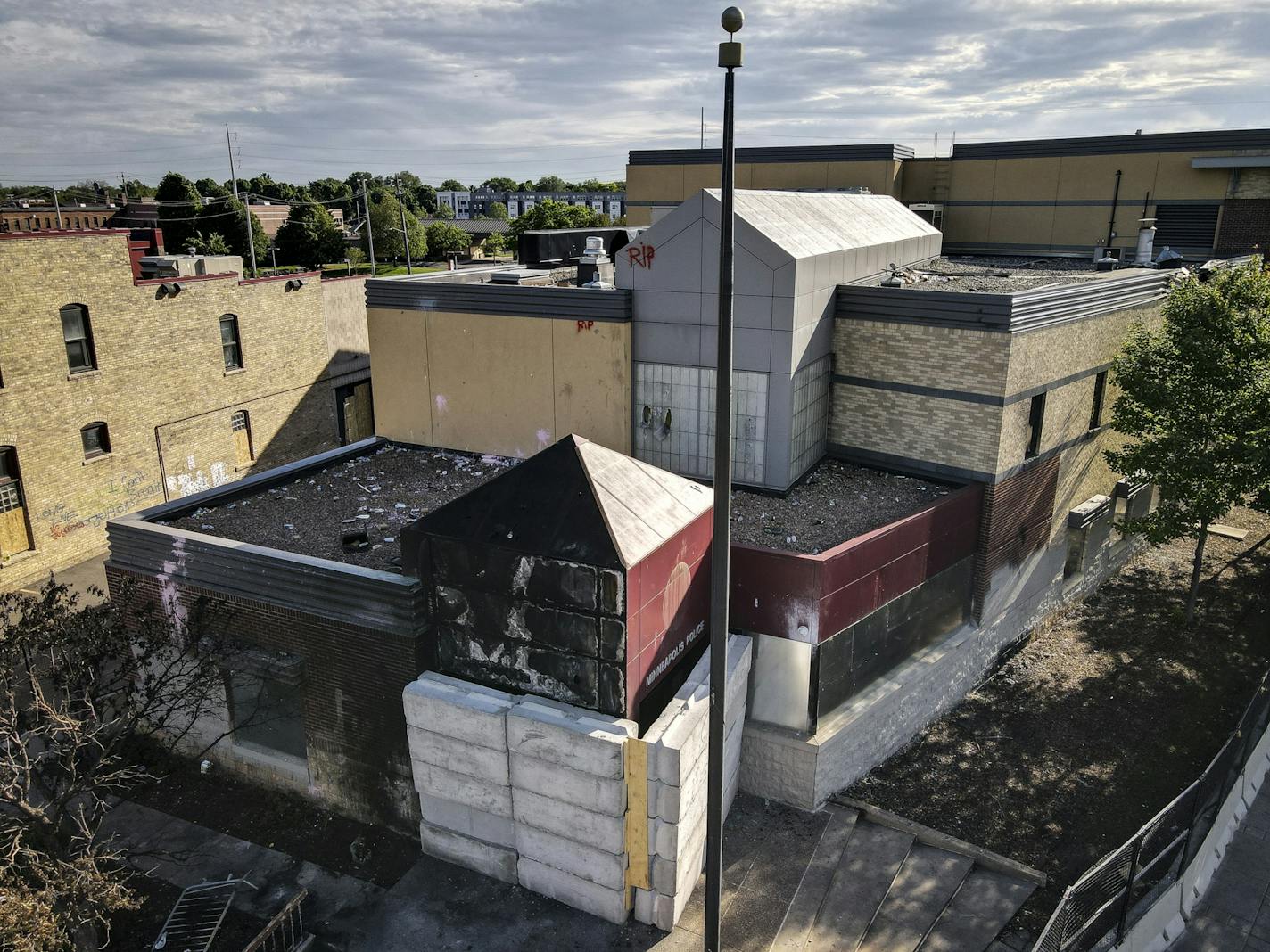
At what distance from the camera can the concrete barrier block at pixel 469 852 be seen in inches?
501

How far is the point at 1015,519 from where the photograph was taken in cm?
1797

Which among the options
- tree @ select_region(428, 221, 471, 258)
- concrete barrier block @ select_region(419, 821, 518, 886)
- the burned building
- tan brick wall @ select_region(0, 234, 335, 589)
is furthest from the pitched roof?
tree @ select_region(428, 221, 471, 258)

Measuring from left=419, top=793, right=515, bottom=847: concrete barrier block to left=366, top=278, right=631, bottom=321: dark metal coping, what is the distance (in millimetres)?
9562

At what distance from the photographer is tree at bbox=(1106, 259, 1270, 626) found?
17828 mm

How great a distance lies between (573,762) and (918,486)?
8999 mm

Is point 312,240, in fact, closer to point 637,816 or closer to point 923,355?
point 923,355

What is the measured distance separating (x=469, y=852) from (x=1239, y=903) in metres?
10.3

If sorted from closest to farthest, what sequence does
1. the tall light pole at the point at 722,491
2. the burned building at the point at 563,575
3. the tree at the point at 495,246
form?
the tall light pole at the point at 722,491 → the burned building at the point at 563,575 → the tree at the point at 495,246

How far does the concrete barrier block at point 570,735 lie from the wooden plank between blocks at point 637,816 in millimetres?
164

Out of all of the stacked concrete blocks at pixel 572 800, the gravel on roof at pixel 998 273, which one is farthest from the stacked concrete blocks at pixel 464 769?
the gravel on roof at pixel 998 273

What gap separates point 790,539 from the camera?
48.7 feet

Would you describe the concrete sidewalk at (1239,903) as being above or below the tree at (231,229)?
below

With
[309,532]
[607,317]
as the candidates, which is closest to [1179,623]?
[607,317]

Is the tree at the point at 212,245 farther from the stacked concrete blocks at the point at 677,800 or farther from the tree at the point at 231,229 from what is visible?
the stacked concrete blocks at the point at 677,800
